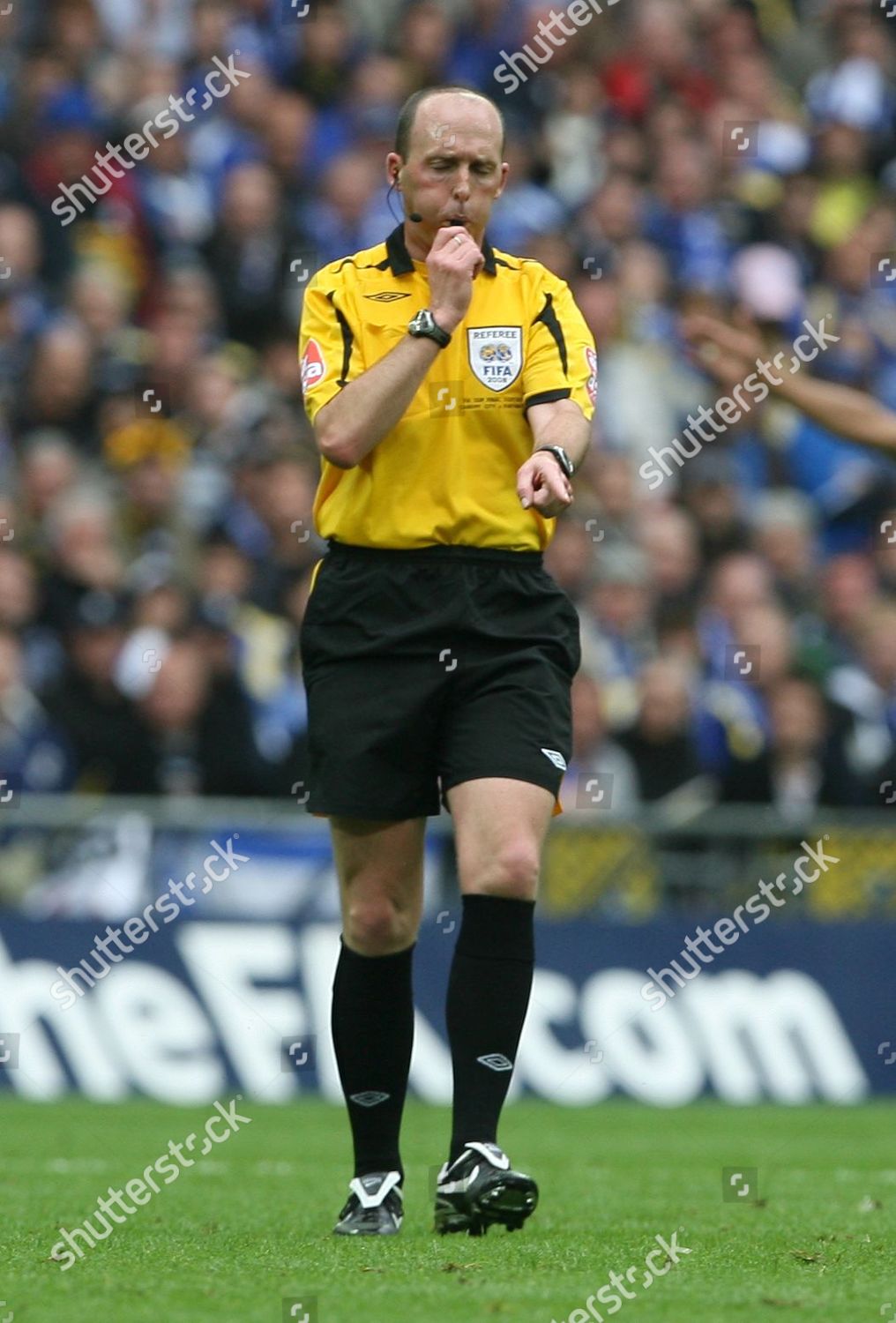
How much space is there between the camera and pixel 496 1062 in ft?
→ 17.6

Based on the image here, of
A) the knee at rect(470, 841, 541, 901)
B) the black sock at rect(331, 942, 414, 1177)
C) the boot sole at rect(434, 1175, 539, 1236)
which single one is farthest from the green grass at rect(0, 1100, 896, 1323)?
the knee at rect(470, 841, 541, 901)

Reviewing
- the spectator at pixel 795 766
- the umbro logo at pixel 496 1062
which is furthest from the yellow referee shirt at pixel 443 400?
the spectator at pixel 795 766

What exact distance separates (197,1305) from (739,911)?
728 centimetres

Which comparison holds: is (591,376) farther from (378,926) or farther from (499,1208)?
(499,1208)

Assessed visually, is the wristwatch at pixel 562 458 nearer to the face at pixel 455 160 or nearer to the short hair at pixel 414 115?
the face at pixel 455 160

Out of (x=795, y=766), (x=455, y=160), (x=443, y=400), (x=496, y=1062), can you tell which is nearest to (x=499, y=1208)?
(x=496, y=1062)

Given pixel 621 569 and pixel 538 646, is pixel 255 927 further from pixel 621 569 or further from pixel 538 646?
pixel 538 646

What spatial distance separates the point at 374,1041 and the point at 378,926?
0.28 meters

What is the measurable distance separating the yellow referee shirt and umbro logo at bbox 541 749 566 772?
49cm

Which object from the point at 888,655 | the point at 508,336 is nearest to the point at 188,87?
the point at 888,655

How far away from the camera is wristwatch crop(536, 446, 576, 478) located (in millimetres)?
5266

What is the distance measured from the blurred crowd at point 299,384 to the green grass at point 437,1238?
246 centimetres

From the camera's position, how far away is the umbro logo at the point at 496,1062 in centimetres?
536

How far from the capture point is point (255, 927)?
11.0 m
